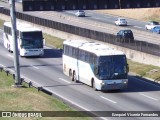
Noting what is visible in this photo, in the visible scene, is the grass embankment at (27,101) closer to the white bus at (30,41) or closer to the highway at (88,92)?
the highway at (88,92)

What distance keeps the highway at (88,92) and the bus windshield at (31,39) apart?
123 inches

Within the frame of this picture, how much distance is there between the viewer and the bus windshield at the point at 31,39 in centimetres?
5841

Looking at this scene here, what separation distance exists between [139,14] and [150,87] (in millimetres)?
69663

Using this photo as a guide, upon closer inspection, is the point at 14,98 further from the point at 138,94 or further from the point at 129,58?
the point at 129,58

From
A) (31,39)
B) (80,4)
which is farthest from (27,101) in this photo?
(80,4)

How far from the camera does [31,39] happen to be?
5847 cm

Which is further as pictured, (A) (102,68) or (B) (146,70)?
(B) (146,70)

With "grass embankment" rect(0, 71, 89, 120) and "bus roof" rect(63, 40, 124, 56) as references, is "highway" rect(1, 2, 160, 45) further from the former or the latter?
"grass embankment" rect(0, 71, 89, 120)

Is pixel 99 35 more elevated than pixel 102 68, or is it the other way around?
pixel 102 68

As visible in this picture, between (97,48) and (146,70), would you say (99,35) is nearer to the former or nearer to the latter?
(146,70)

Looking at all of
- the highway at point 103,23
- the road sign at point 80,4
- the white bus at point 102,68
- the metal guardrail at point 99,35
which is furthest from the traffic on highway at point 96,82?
the highway at point 103,23

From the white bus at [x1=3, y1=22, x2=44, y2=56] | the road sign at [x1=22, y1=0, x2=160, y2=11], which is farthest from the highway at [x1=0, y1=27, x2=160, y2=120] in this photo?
the road sign at [x1=22, y1=0, x2=160, y2=11]

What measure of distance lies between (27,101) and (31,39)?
22.7 meters

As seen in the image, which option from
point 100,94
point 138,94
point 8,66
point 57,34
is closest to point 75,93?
point 100,94
